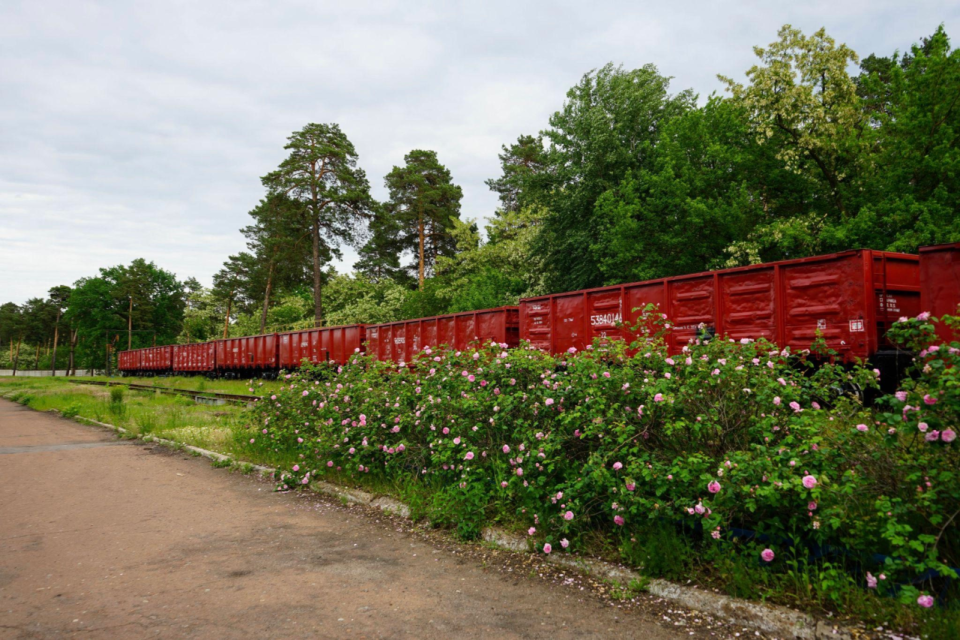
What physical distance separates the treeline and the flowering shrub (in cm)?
1889

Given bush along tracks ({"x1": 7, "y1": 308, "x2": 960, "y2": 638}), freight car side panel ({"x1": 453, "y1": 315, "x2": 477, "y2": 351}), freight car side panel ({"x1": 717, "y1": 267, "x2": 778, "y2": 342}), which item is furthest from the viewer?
freight car side panel ({"x1": 453, "y1": 315, "x2": 477, "y2": 351})

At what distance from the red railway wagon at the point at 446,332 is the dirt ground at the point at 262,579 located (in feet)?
30.1

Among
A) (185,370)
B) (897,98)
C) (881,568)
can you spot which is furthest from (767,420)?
(185,370)

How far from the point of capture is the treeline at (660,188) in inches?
816

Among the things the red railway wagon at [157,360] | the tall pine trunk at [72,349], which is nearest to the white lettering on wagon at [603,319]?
the red railway wagon at [157,360]

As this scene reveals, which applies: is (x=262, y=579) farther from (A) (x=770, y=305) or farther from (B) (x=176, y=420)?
(B) (x=176, y=420)

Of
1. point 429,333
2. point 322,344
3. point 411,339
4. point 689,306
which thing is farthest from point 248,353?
point 689,306

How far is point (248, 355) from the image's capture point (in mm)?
32156

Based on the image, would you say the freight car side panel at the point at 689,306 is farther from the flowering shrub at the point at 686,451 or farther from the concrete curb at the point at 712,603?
the concrete curb at the point at 712,603

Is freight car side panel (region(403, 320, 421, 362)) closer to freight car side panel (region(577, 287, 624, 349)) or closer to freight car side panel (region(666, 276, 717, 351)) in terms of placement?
freight car side panel (region(577, 287, 624, 349))

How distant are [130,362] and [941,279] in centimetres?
6202

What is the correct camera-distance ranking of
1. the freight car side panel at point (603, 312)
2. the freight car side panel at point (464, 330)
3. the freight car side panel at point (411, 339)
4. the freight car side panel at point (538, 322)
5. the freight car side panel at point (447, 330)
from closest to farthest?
the freight car side panel at point (603, 312) → the freight car side panel at point (538, 322) → the freight car side panel at point (464, 330) → the freight car side panel at point (447, 330) → the freight car side panel at point (411, 339)

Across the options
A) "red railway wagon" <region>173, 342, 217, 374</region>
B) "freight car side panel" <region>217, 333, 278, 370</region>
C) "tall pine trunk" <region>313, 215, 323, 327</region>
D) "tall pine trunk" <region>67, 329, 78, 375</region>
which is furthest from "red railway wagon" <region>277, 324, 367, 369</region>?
"tall pine trunk" <region>67, 329, 78, 375</region>

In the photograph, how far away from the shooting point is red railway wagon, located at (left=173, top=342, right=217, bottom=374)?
37100 millimetres
